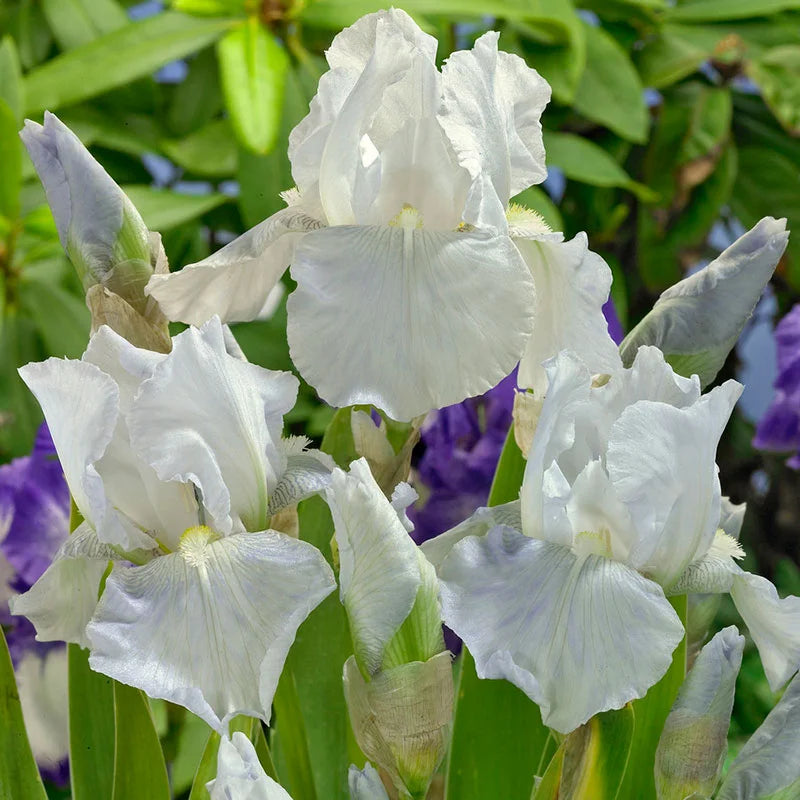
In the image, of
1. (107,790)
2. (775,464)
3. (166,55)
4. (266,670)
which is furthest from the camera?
(775,464)

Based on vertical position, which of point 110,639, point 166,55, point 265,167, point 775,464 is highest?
point 110,639

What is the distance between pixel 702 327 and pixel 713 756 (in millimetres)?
141

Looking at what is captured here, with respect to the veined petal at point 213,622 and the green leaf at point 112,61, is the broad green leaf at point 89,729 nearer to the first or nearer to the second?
the veined petal at point 213,622

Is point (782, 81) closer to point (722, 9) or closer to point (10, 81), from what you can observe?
point (722, 9)

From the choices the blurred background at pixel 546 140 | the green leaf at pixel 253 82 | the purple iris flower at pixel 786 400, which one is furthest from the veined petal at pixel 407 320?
the green leaf at pixel 253 82

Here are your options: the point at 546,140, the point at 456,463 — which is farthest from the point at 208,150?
the point at 456,463

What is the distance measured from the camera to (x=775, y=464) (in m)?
1.36

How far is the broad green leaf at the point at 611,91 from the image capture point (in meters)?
1.17

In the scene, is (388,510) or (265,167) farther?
(265,167)

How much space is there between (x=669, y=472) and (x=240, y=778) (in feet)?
0.47

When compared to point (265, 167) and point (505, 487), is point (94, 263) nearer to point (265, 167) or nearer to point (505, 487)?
point (505, 487)

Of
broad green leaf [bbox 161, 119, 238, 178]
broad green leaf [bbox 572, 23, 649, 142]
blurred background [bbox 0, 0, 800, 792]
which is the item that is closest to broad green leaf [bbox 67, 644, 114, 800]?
blurred background [bbox 0, 0, 800, 792]

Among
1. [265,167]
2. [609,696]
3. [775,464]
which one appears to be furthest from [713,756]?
[775,464]

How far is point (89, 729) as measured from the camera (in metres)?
0.44
